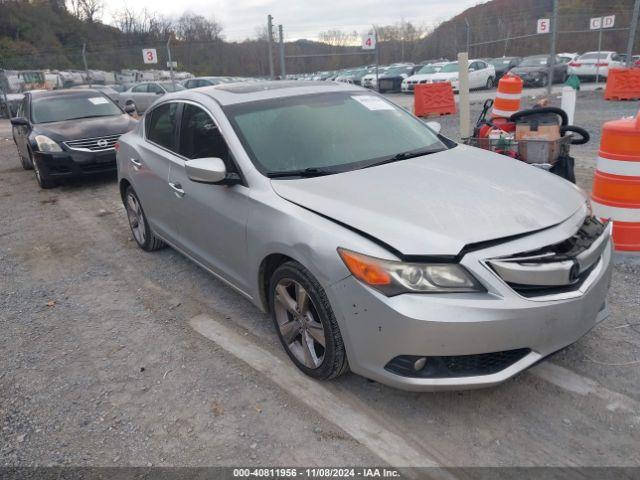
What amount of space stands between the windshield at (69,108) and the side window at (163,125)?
→ 17.0 feet

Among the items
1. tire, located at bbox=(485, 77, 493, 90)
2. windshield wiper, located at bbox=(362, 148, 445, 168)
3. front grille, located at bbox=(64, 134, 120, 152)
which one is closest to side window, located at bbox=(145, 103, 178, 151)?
windshield wiper, located at bbox=(362, 148, 445, 168)

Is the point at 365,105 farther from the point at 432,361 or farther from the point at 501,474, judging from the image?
the point at 501,474

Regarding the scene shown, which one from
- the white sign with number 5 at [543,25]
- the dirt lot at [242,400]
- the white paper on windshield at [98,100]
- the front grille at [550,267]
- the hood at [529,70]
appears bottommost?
the dirt lot at [242,400]

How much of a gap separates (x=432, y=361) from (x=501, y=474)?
22.4 inches

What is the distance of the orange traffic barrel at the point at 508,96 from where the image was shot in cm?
674

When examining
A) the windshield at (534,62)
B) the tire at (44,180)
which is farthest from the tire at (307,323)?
the windshield at (534,62)

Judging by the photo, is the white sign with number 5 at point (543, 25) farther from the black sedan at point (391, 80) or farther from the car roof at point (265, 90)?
the car roof at point (265, 90)

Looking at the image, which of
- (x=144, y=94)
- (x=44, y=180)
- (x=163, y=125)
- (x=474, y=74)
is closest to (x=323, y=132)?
(x=163, y=125)

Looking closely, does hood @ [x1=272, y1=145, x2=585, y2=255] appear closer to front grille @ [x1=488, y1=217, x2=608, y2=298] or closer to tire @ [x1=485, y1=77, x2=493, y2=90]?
front grille @ [x1=488, y1=217, x2=608, y2=298]

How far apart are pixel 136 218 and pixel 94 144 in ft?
12.1

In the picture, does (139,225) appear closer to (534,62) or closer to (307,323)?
(307,323)

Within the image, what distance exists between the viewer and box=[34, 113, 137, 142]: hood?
8.45 metres

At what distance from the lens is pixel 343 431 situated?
2.65m

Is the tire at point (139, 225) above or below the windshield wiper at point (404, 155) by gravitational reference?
below
